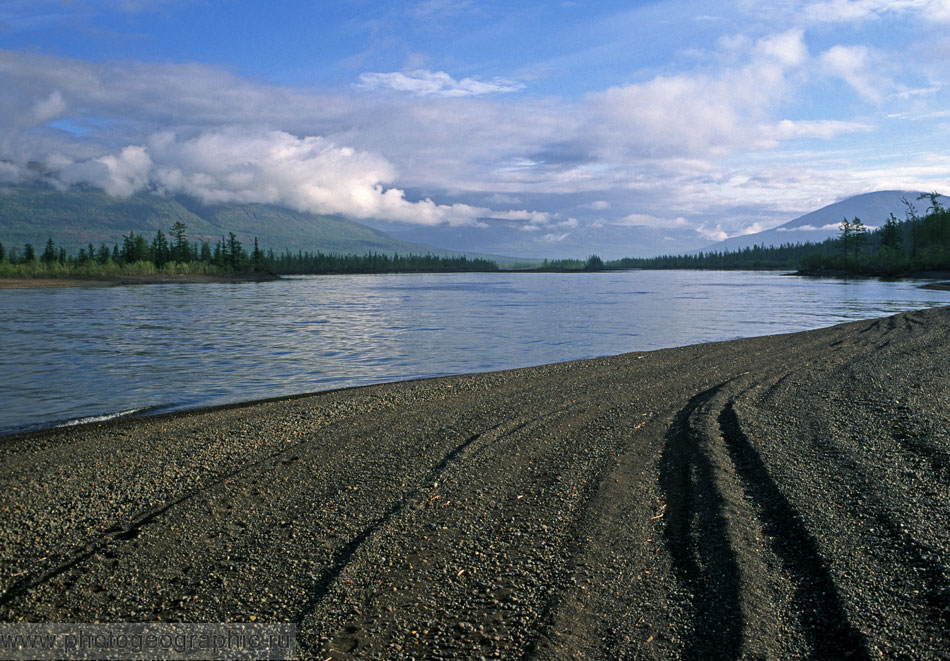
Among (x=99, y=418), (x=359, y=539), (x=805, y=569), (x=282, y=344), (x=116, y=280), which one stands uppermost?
(x=116, y=280)

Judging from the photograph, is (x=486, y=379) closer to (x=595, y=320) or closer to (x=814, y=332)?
(x=814, y=332)

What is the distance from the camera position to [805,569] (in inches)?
211

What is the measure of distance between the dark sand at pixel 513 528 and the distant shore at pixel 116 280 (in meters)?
114

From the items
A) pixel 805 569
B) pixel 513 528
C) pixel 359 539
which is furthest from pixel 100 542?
pixel 805 569

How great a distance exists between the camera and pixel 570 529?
6410 millimetres

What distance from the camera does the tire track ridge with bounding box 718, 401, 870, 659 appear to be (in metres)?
4.29

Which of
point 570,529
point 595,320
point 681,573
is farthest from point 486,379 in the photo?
point 595,320

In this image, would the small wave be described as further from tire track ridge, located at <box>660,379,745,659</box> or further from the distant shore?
the distant shore

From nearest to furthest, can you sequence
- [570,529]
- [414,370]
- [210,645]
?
[210,645], [570,529], [414,370]

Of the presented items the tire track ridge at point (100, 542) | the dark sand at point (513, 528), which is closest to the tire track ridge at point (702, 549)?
the dark sand at point (513, 528)

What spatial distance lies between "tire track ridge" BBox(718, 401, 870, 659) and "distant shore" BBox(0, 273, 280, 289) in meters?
119

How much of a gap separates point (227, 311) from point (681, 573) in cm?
4864

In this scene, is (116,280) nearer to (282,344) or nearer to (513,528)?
(282,344)

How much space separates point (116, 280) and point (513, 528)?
12999 centimetres
